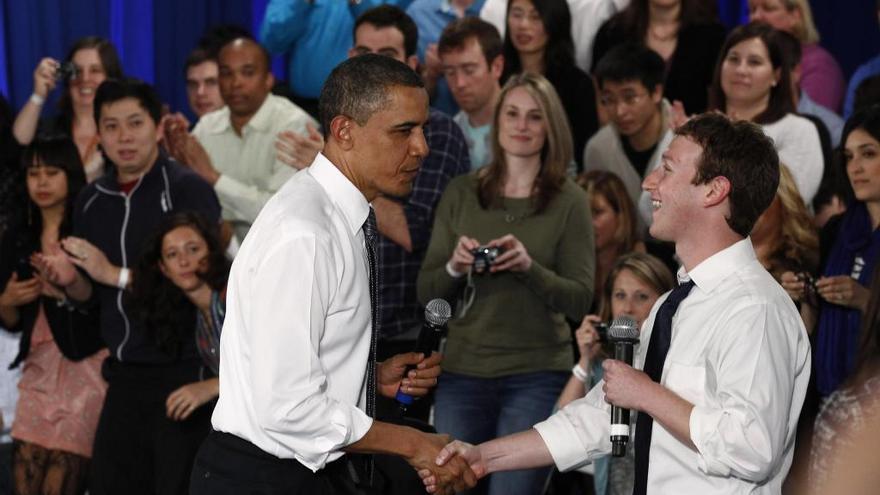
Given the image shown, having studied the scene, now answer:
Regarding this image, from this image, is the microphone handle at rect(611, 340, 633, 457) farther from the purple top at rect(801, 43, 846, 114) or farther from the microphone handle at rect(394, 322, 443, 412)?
the purple top at rect(801, 43, 846, 114)

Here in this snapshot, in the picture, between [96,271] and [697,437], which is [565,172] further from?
[697,437]

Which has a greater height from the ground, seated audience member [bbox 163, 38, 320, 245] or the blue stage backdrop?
the blue stage backdrop

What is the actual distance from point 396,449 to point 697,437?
0.66 metres

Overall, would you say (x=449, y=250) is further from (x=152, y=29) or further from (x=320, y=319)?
(x=152, y=29)

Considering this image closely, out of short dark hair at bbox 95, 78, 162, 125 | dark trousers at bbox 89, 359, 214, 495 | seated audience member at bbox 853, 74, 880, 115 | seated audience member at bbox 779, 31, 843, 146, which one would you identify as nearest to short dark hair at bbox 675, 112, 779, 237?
seated audience member at bbox 779, 31, 843, 146

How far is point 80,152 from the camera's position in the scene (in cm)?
637

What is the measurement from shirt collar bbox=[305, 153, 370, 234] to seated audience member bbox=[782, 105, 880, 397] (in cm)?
197

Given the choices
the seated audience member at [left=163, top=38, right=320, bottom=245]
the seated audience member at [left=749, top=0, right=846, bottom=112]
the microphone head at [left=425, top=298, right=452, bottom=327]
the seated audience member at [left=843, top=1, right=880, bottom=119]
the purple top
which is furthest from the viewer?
the purple top

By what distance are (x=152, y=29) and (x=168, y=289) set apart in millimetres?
2548

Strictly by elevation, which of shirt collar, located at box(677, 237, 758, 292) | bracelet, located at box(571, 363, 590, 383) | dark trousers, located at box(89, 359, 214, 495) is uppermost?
shirt collar, located at box(677, 237, 758, 292)

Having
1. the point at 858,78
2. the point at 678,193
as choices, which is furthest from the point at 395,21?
the point at 678,193

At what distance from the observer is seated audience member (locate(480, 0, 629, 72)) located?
21.2ft

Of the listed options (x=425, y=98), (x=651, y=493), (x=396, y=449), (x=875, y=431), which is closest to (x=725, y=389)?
(x=651, y=493)

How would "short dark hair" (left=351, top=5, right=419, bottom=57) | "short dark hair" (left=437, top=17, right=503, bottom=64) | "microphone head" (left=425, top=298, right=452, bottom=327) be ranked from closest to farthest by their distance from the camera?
"microphone head" (left=425, top=298, right=452, bottom=327)
"short dark hair" (left=351, top=5, right=419, bottom=57)
"short dark hair" (left=437, top=17, right=503, bottom=64)
